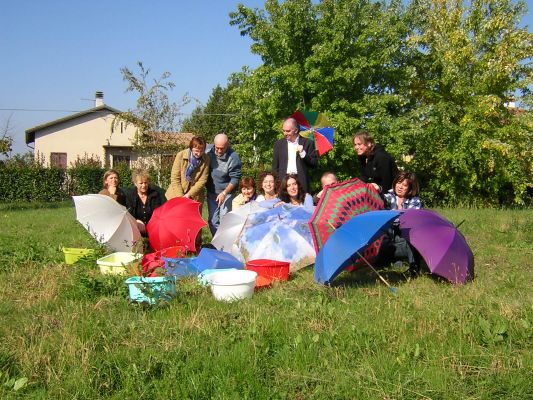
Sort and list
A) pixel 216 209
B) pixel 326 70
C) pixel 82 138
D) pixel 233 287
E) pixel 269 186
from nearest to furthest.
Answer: pixel 233 287
pixel 269 186
pixel 216 209
pixel 326 70
pixel 82 138

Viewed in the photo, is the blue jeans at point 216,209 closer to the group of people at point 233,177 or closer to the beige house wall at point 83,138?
the group of people at point 233,177

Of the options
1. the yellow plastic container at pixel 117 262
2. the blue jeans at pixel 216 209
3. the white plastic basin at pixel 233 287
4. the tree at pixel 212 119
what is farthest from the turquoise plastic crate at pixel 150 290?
the tree at pixel 212 119

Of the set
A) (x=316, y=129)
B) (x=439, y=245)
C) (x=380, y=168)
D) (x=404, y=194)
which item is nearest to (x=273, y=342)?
(x=439, y=245)

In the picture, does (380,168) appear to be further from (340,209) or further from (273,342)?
(273,342)

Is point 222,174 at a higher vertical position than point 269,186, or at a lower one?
higher

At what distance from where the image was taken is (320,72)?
16.4 meters

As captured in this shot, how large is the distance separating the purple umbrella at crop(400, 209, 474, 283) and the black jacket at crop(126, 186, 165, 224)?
3997 millimetres

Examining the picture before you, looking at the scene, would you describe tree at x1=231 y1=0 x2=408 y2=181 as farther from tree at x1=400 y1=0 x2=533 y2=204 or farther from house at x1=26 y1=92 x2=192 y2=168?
house at x1=26 y1=92 x2=192 y2=168

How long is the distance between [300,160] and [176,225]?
7.21 feet

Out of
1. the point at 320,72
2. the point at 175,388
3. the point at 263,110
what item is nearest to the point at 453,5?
the point at 320,72

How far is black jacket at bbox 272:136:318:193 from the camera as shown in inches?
311

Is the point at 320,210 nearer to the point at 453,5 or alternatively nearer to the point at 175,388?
the point at 175,388

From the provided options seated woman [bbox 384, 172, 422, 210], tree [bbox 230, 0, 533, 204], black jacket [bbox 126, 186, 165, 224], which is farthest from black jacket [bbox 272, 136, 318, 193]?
tree [bbox 230, 0, 533, 204]

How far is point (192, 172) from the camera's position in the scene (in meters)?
7.95
